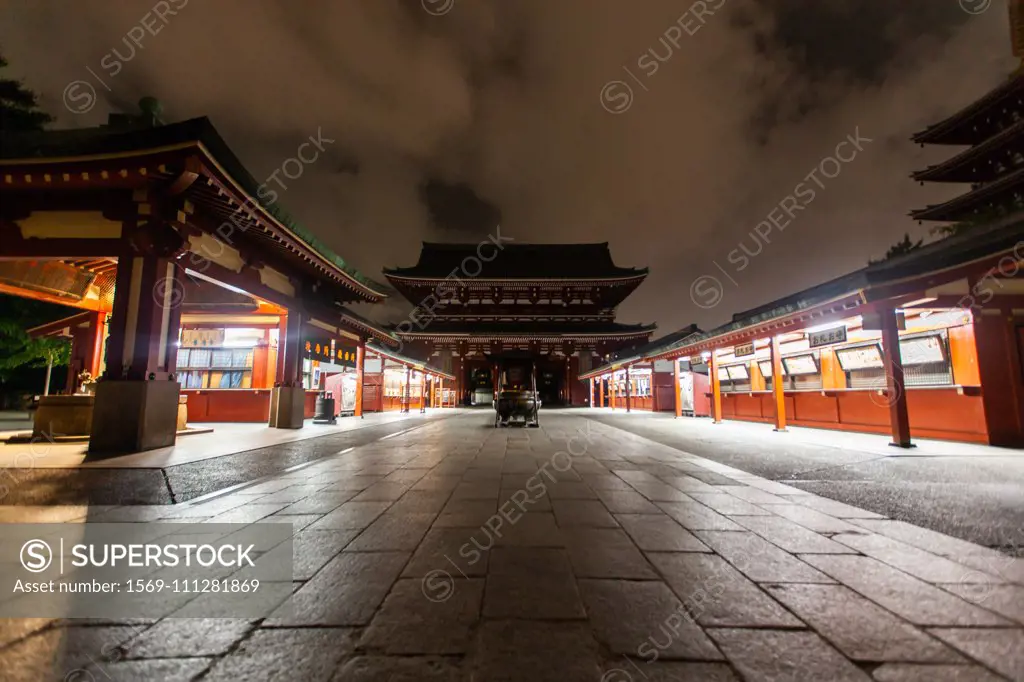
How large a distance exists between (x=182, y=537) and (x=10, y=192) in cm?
833

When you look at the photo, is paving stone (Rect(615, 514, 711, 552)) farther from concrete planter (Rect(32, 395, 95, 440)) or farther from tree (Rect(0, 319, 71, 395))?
tree (Rect(0, 319, 71, 395))

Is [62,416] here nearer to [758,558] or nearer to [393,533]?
[393,533]

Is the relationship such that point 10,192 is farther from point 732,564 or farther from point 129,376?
point 732,564

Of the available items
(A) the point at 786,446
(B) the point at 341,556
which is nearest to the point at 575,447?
(A) the point at 786,446

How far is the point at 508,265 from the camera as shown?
25297mm

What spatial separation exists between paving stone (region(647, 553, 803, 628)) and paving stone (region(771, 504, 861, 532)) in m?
1.12

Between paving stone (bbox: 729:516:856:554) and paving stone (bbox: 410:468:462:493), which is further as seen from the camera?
paving stone (bbox: 410:468:462:493)

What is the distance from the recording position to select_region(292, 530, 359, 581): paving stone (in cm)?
212

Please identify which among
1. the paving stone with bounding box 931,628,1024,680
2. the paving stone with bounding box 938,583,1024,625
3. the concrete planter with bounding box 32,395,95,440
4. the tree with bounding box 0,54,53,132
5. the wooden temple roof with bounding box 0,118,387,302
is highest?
the tree with bounding box 0,54,53,132

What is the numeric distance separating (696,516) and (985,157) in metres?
18.2

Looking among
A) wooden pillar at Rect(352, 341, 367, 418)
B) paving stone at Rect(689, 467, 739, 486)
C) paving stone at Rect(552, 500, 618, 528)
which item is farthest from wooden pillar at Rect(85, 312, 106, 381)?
paving stone at Rect(689, 467, 739, 486)

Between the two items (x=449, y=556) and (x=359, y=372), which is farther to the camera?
(x=359, y=372)

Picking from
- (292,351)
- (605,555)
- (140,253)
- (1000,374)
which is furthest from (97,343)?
(1000,374)

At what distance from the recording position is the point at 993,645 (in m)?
1.47
